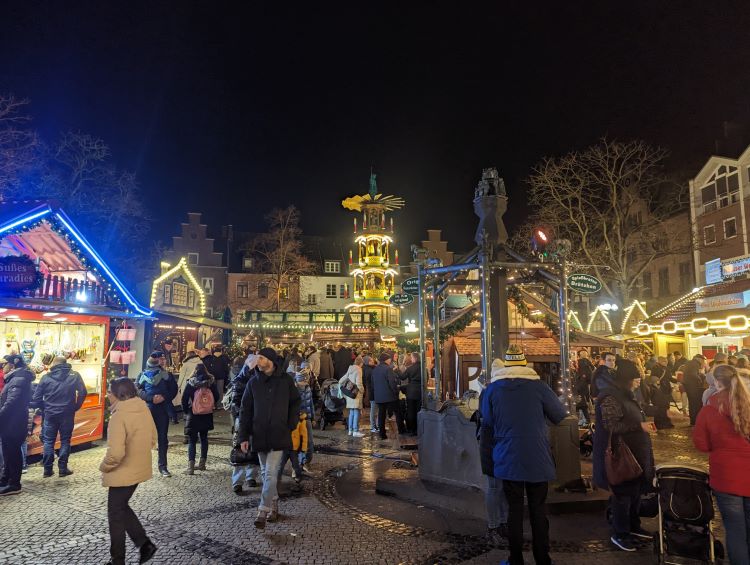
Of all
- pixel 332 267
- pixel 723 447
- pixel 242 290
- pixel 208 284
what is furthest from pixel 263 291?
pixel 723 447

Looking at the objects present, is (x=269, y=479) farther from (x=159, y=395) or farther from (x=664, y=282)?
(x=664, y=282)

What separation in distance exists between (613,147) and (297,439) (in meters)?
22.8

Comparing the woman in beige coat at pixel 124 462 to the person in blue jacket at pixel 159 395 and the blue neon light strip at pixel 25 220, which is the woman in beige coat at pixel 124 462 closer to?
the person in blue jacket at pixel 159 395

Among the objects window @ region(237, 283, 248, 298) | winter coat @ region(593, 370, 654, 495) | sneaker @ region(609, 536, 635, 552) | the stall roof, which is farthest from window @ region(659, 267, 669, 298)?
sneaker @ region(609, 536, 635, 552)

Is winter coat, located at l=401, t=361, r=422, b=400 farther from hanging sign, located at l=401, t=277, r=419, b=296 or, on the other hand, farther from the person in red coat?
the person in red coat

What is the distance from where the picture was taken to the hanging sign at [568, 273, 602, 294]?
7828 millimetres

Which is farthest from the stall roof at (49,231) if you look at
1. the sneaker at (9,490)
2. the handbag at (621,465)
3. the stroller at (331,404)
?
the handbag at (621,465)

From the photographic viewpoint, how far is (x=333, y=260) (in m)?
51.2

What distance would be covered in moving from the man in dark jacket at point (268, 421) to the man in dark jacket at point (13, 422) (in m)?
3.76

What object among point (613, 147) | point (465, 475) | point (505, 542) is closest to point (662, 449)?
point (465, 475)

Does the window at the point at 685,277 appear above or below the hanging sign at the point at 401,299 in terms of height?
above

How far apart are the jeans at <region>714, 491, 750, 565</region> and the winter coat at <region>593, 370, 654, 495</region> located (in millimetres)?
918

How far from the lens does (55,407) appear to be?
8.58m

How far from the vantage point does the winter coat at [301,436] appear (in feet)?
24.6
